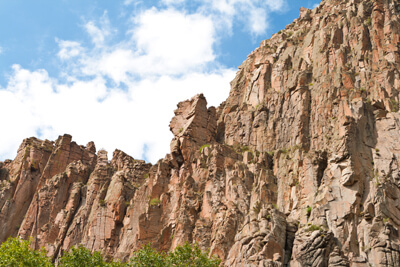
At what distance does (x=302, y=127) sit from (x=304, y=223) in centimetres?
2342

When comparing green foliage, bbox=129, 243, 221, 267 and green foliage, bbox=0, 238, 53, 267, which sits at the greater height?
green foliage, bbox=129, 243, 221, 267

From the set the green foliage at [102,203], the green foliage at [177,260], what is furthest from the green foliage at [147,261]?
the green foliage at [102,203]

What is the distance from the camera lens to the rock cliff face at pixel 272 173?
209 feet

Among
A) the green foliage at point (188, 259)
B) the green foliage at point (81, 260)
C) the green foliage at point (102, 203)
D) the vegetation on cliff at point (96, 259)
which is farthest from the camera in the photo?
the green foliage at point (102, 203)

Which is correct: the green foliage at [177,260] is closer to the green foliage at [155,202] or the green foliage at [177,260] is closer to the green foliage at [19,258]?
the green foliage at [19,258]

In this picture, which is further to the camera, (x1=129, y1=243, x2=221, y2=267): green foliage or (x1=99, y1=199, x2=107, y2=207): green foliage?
(x1=99, y1=199, x2=107, y2=207): green foliage

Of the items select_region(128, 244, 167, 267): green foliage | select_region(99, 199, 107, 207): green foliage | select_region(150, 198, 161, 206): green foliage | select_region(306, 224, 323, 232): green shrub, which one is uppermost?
select_region(99, 199, 107, 207): green foliage

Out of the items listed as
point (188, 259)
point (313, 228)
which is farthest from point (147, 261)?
point (313, 228)

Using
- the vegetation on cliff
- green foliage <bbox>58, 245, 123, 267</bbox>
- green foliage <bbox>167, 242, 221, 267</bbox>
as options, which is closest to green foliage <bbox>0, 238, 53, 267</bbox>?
the vegetation on cliff

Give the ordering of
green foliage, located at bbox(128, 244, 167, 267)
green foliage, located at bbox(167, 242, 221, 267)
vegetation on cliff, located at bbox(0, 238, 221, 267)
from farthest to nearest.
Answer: green foliage, located at bbox(128, 244, 167, 267), green foliage, located at bbox(167, 242, 221, 267), vegetation on cliff, located at bbox(0, 238, 221, 267)

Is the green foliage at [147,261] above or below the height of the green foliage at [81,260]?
above

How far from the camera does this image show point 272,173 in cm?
8112

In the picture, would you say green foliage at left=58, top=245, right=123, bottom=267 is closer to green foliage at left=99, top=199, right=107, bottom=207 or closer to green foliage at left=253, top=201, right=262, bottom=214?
green foliage at left=253, top=201, right=262, bottom=214

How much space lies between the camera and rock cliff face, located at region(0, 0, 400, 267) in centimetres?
6369
